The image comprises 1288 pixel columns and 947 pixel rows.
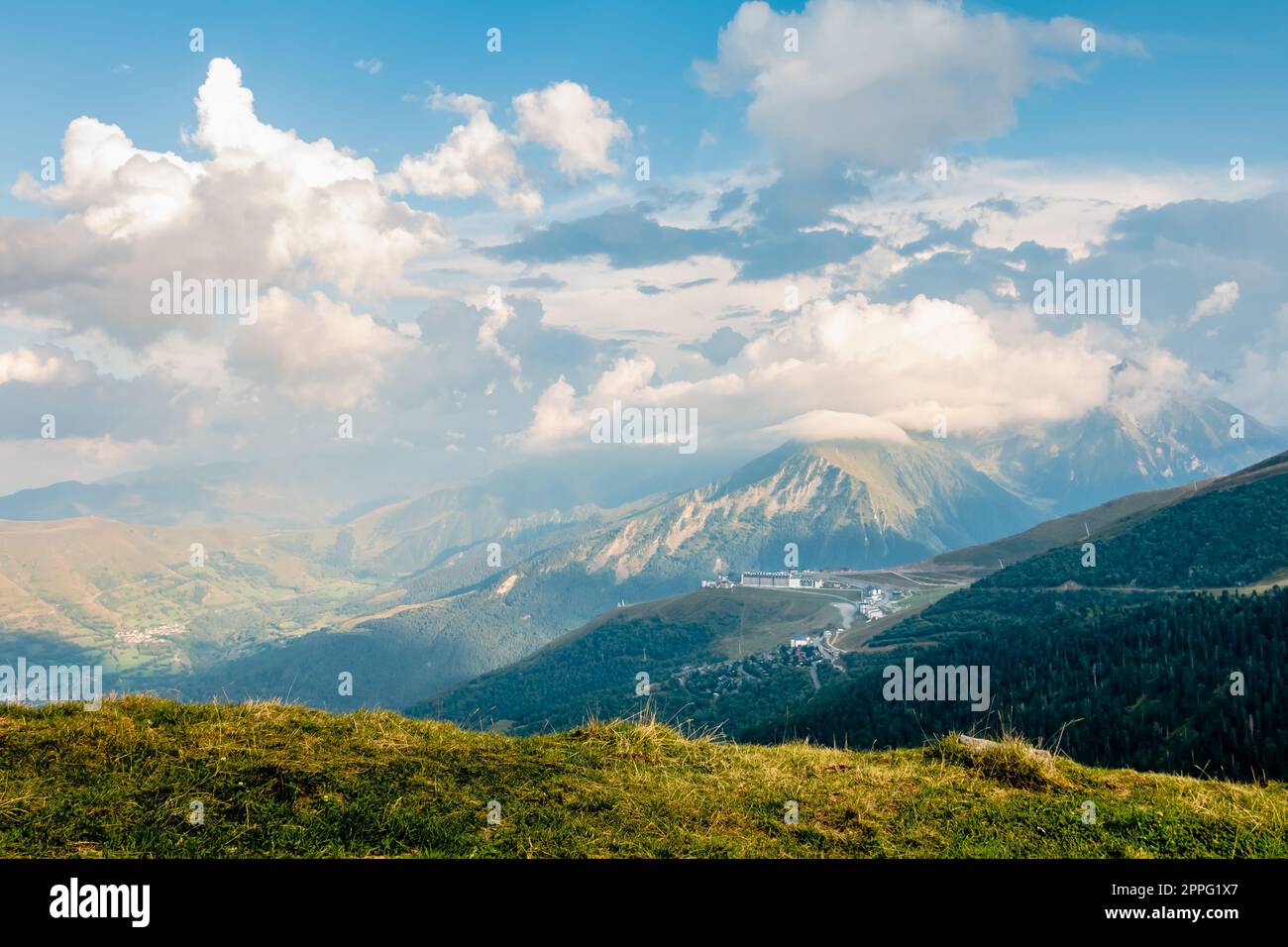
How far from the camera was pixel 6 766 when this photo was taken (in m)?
13.2

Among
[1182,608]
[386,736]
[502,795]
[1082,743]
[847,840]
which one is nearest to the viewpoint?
[847,840]

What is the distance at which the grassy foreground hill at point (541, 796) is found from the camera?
37.7 ft

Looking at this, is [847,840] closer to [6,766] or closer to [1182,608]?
[6,766]

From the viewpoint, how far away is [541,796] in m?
13.2

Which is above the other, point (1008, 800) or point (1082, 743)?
point (1008, 800)

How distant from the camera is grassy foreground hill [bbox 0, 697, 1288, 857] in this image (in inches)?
452

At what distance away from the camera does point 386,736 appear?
1599cm
